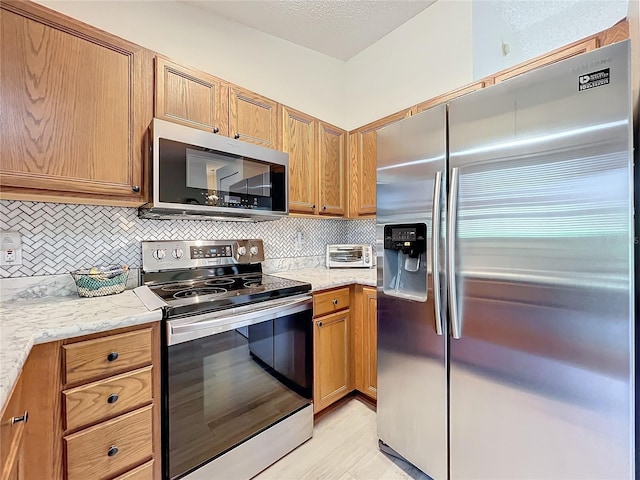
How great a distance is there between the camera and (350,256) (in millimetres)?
2516

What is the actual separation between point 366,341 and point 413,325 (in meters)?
0.64

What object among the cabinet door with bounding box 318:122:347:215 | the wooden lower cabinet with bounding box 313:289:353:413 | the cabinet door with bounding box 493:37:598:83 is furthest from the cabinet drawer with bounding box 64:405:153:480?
the cabinet door with bounding box 493:37:598:83

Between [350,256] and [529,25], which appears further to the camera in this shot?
[350,256]

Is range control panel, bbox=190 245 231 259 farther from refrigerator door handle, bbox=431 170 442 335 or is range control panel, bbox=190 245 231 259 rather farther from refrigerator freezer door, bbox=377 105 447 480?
refrigerator door handle, bbox=431 170 442 335

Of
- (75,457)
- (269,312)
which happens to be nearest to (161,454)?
(75,457)

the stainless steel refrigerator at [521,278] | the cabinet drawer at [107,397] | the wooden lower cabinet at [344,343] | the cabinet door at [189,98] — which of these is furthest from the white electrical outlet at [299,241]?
the cabinet drawer at [107,397]

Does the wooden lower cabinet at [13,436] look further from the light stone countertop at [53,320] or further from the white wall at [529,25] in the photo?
the white wall at [529,25]

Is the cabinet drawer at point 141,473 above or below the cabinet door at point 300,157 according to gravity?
below

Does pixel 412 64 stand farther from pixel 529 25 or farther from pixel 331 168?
pixel 331 168

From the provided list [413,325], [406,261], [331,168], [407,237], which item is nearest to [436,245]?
[407,237]

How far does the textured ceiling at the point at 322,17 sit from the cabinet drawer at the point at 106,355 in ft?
7.00

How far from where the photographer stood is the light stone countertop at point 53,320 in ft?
2.48

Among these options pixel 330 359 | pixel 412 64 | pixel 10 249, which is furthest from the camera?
pixel 412 64

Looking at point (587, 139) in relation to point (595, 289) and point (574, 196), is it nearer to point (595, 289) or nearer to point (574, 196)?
point (574, 196)
